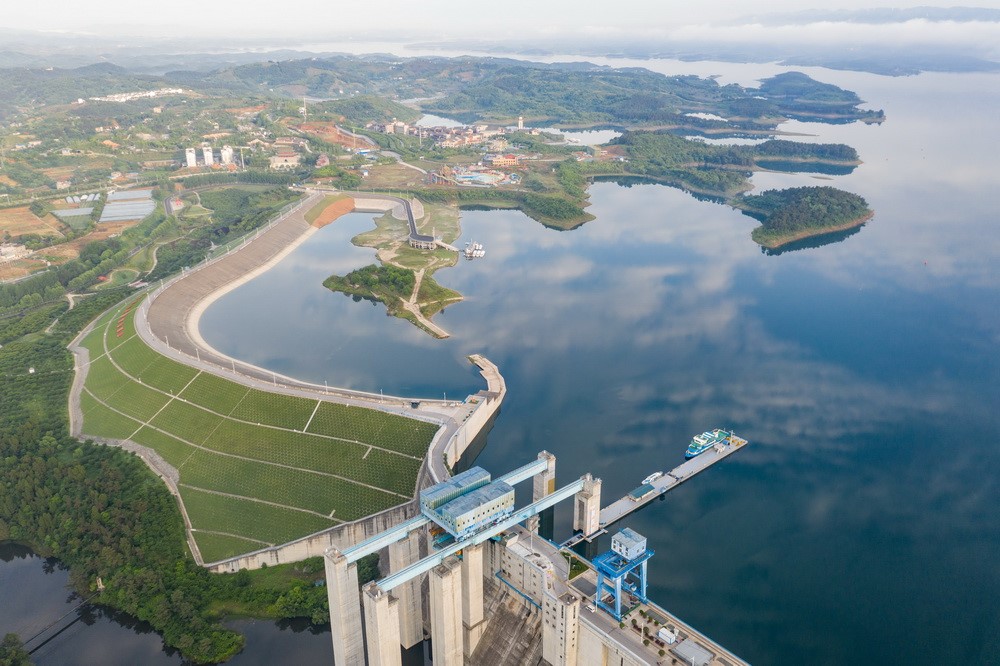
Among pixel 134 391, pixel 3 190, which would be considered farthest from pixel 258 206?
pixel 134 391

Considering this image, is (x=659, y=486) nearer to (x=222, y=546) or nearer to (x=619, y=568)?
(x=619, y=568)

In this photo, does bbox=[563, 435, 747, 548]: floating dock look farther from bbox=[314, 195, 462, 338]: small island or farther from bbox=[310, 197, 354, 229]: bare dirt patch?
bbox=[310, 197, 354, 229]: bare dirt patch

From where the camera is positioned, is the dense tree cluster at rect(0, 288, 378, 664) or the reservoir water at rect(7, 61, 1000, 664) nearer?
the dense tree cluster at rect(0, 288, 378, 664)

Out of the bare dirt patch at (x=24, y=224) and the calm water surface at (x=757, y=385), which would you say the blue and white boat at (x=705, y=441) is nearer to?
the calm water surface at (x=757, y=385)

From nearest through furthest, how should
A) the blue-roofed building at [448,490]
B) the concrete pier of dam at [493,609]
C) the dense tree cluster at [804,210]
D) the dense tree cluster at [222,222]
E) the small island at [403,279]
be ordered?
the concrete pier of dam at [493,609] → the blue-roofed building at [448,490] → the small island at [403,279] → the dense tree cluster at [222,222] → the dense tree cluster at [804,210]

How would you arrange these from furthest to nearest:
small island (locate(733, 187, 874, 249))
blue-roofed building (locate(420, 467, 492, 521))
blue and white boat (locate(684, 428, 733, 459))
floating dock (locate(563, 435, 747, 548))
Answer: small island (locate(733, 187, 874, 249)), blue and white boat (locate(684, 428, 733, 459)), floating dock (locate(563, 435, 747, 548)), blue-roofed building (locate(420, 467, 492, 521))

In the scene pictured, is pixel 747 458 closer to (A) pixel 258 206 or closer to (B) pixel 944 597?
(B) pixel 944 597

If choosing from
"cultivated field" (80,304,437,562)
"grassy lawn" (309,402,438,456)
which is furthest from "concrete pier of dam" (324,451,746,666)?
"grassy lawn" (309,402,438,456)

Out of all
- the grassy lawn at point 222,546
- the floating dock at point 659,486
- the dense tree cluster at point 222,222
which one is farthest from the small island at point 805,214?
the grassy lawn at point 222,546

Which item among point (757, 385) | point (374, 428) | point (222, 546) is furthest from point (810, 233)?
point (222, 546)
